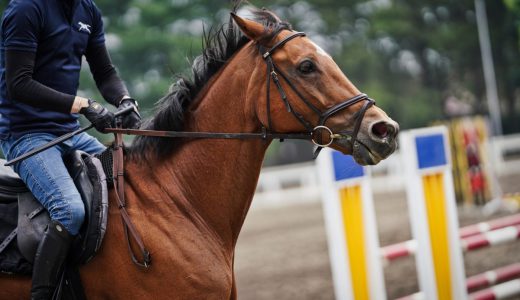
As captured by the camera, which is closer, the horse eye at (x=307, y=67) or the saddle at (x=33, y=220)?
the saddle at (x=33, y=220)

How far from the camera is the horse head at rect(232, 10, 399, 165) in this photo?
3.36 meters

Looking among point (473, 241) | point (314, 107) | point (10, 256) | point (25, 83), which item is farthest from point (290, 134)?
point (473, 241)

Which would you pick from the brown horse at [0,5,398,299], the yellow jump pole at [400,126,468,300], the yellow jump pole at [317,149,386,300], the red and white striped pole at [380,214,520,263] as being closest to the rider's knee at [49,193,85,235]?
the brown horse at [0,5,398,299]

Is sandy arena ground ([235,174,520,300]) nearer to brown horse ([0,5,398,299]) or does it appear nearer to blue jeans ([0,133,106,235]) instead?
brown horse ([0,5,398,299])

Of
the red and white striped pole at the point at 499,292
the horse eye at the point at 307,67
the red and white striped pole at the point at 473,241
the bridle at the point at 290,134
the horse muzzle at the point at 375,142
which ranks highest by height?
the horse eye at the point at 307,67

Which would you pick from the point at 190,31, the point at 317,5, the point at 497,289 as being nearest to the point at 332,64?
the point at 497,289

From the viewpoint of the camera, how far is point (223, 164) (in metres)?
3.68

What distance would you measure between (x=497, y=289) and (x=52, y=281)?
4.89 m

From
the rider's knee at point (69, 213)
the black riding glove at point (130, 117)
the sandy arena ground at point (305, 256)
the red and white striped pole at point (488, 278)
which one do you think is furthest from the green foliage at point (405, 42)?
the rider's knee at point (69, 213)

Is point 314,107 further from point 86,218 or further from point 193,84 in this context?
point 86,218

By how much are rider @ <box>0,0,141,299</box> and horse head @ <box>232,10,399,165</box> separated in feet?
3.04

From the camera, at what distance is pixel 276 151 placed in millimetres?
34375

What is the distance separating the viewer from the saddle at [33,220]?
3369 millimetres

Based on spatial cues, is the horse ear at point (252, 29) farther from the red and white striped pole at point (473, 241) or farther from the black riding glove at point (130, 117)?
the red and white striped pole at point (473, 241)
